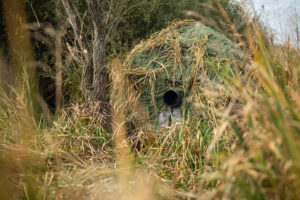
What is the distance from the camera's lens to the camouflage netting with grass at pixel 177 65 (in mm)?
2752

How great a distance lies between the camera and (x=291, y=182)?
3.28 ft

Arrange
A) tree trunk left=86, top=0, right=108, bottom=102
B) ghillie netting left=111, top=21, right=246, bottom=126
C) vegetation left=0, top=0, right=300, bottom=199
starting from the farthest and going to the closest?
ghillie netting left=111, top=21, right=246, bottom=126 → tree trunk left=86, top=0, right=108, bottom=102 → vegetation left=0, top=0, right=300, bottom=199

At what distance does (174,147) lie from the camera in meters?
2.20

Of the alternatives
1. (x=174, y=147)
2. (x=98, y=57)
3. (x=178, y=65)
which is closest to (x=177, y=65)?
(x=178, y=65)

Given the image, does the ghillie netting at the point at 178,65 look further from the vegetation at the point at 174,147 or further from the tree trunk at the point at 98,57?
the tree trunk at the point at 98,57

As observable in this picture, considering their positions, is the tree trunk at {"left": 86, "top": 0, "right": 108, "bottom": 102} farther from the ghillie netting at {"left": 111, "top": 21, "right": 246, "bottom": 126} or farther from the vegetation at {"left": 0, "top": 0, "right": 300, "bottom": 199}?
the ghillie netting at {"left": 111, "top": 21, "right": 246, "bottom": 126}

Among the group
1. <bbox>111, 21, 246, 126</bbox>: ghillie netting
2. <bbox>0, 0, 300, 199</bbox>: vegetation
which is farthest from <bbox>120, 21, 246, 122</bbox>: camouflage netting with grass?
<bbox>0, 0, 300, 199</bbox>: vegetation

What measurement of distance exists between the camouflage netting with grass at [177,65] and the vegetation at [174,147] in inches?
7.2

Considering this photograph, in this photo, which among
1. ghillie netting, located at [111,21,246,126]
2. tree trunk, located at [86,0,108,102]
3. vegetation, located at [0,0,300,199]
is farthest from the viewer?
ghillie netting, located at [111,21,246,126]

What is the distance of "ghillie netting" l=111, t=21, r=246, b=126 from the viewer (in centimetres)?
274

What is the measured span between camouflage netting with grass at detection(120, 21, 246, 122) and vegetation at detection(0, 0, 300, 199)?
0.60 feet

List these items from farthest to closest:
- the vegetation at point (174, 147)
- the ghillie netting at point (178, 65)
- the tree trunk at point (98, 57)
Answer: the ghillie netting at point (178, 65), the tree trunk at point (98, 57), the vegetation at point (174, 147)

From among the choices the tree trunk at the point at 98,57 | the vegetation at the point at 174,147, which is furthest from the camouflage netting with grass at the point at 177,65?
the tree trunk at the point at 98,57

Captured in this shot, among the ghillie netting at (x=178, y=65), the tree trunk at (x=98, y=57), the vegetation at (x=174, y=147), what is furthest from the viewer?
the ghillie netting at (x=178, y=65)
